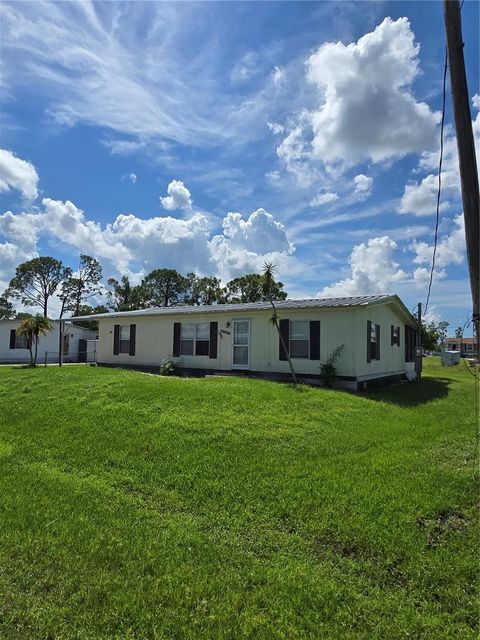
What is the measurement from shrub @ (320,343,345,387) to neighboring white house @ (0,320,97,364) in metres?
18.0

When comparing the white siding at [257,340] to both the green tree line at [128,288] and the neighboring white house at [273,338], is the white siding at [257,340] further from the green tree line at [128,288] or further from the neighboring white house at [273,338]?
the green tree line at [128,288]

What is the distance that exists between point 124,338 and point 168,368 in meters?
4.47

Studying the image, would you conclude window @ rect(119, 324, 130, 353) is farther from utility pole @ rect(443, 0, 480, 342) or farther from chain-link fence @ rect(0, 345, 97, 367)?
utility pole @ rect(443, 0, 480, 342)

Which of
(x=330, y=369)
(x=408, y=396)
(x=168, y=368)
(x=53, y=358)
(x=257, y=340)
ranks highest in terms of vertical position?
(x=257, y=340)

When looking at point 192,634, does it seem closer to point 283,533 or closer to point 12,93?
point 283,533

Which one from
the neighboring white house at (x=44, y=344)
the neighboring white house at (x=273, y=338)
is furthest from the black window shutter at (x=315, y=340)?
the neighboring white house at (x=44, y=344)

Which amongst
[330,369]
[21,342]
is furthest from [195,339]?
[21,342]

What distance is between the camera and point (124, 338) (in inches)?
791

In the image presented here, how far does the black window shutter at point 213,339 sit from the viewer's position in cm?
1647

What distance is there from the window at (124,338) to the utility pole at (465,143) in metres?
17.7

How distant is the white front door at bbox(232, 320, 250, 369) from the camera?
1570 cm

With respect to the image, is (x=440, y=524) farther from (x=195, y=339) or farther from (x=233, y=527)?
(x=195, y=339)

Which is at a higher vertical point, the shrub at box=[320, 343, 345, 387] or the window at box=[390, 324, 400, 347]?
the window at box=[390, 324, 400, 347]

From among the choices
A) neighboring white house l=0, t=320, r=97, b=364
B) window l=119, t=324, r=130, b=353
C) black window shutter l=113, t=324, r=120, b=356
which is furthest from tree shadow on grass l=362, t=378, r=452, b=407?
neighboring white house l=0, t=320, r=97, b=364
